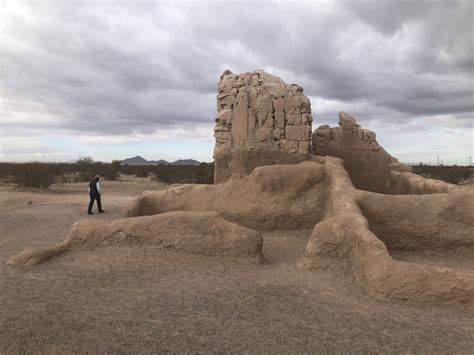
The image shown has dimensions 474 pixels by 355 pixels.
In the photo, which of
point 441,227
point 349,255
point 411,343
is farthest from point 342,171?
point 411,343

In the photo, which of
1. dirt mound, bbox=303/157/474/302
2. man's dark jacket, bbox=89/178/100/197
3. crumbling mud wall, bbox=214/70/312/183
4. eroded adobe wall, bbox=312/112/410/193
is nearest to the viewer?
dirt mound, bbox=303/157/474/302

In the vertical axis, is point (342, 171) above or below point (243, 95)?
below

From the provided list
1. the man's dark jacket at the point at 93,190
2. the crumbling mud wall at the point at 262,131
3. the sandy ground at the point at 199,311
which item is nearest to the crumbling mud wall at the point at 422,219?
the sandy ground at the point at 199,311

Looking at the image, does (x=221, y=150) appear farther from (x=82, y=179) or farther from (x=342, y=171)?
(x=82, y=179)

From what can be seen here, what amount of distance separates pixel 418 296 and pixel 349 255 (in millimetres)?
1157

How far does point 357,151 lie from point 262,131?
2.83 metres

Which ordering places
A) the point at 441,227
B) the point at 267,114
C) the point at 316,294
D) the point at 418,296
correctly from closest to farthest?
the point at 418,296 < the point at 316,294 < the point at 441,227 < the point at 267,114

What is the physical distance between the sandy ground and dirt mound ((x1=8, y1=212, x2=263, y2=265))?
162mm

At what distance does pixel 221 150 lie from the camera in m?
8.78

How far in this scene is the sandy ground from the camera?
371cm

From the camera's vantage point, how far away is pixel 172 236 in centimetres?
639

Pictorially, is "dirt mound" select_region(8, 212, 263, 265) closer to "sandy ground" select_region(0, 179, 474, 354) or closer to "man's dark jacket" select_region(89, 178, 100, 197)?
"sandy ground" select_region(0, 179, 474, 354)

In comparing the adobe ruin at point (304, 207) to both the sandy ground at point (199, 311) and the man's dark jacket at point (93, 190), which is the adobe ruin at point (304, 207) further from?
the man's dark jacket at point (93, 190)

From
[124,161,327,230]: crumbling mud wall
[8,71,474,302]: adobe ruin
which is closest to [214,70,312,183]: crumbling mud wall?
[8,71,474,302]: adobe ruin
